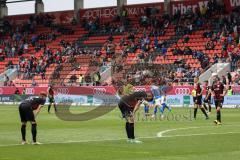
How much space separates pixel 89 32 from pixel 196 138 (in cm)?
5137

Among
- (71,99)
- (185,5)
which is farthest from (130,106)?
(185,5)

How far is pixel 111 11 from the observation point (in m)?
75.1

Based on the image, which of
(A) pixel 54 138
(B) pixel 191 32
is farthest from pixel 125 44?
(A) pixel 54 138

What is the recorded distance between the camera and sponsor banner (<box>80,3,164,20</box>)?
71875 mm

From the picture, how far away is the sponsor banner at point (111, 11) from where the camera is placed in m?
71.9

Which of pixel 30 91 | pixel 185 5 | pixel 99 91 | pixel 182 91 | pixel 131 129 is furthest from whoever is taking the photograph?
pixel 185 5

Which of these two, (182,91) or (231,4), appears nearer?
(182,91)

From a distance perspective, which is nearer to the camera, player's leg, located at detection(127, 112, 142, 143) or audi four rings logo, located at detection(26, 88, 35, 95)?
player's leg, located at detection(127, 112, 142, 143)

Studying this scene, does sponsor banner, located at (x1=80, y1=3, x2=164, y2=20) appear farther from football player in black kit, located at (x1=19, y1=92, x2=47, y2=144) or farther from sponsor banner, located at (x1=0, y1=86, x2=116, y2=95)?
football player in black kit, located at (x1=19, y1=92, x2=47, y2=144)

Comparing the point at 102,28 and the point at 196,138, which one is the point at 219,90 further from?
the point at 102,28

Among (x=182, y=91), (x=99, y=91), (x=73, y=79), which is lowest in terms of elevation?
(x=99, y=91)

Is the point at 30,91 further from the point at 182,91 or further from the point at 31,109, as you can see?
the point at 31,109

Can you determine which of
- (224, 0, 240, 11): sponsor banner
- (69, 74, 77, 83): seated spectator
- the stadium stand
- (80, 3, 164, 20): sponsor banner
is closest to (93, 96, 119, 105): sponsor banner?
the stadium stand

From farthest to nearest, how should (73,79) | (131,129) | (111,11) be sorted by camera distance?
(111,11) < (73,79) < (131,129)
